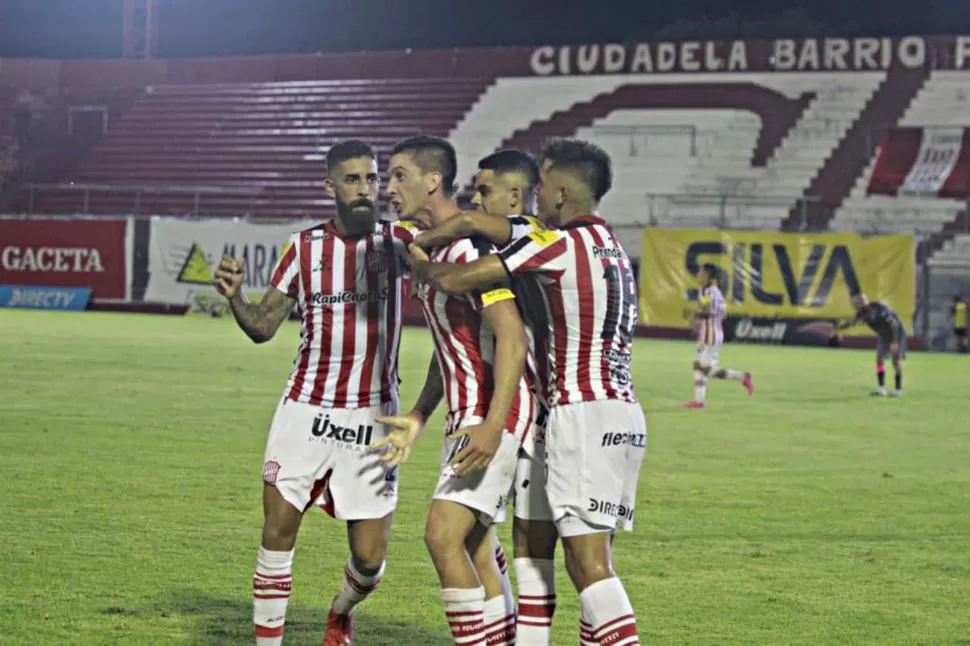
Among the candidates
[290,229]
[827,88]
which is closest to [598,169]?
[290,229]

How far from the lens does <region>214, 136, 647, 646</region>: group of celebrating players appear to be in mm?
5359

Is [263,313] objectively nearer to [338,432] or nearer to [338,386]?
[338,386]

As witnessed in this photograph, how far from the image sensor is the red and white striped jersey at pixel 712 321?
1983 centimetres

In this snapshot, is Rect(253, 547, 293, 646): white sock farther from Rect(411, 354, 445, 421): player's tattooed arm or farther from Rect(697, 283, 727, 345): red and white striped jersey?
Rect(697, 283, 727, 345): red and white striped jersey

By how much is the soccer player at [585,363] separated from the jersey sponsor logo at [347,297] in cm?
88

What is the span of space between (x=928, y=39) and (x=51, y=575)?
3627 centimetres

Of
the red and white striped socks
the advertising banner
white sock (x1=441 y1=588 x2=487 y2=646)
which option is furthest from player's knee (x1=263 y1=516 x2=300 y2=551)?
the advertising banner

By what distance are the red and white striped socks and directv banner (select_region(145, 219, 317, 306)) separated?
31216 mm

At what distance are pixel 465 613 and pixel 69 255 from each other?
1400 inches

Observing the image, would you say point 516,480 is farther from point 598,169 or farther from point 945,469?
point 945,469

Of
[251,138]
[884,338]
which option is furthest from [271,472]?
[251,138]

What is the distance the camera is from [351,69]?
46219 mm

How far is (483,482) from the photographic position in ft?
18.0

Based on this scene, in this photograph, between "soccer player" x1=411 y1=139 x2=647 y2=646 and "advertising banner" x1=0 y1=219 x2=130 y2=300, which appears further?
"advertising banner" x1=0 y1=219 x2=130 y2=300
